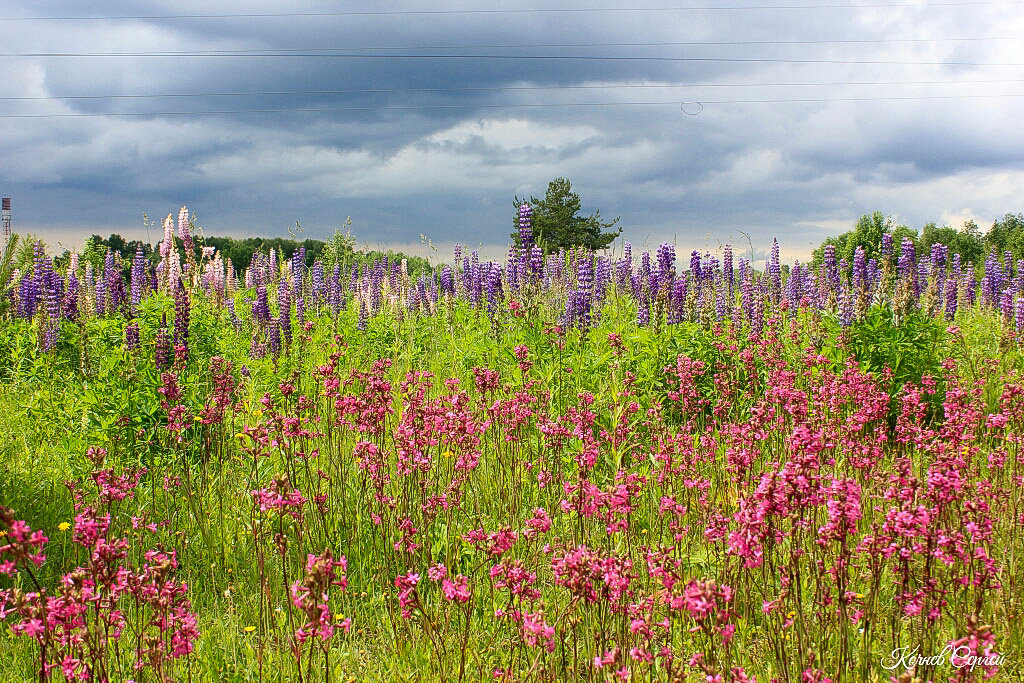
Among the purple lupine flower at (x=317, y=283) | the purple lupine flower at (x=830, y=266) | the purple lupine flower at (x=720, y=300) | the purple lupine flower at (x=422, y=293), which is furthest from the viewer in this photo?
the purple lupine flower at (x=317, y=283)

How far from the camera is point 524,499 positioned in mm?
4434

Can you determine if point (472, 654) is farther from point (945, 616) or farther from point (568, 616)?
point (945, 616)

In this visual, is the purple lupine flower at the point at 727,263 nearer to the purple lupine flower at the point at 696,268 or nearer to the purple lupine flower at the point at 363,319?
the purple lupine flower at the point at 696,268

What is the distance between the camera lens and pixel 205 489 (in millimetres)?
4676

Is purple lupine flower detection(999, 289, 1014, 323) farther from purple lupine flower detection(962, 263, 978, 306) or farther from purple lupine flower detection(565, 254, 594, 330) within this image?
purple lupine flower detection(565, 254, 594, 330)

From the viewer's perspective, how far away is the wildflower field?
2.27 metres

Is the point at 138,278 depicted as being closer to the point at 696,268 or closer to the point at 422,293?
the point at 422,293

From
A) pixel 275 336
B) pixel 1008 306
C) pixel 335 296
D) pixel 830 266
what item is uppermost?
pixel 830 266

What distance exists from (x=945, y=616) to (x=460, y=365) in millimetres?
5499

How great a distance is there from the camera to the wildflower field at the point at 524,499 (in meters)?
2.27

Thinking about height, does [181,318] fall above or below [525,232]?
below

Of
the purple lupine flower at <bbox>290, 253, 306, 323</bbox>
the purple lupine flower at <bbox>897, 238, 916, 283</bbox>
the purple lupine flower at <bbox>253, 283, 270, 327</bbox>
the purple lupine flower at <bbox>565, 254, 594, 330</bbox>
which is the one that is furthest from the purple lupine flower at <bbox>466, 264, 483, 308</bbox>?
the purple lupine flower at <bbox>897, 238, 916, 283</bbox>

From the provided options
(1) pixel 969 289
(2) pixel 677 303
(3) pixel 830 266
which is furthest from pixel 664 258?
(1) pixel 969 289

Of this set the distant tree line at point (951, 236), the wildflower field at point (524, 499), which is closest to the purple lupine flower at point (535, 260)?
the wildflower field at point (524, 499)
